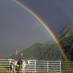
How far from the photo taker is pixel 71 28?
5372 cm

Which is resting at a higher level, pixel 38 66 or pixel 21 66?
pixel 38 66

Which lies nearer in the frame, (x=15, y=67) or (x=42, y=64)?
(x=15, y=67)

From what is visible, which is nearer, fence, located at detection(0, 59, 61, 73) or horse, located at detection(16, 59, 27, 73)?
horse, located at detection(16, 59, 27, 73)

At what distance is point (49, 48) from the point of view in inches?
2004

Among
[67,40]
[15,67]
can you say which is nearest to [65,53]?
[67,40]

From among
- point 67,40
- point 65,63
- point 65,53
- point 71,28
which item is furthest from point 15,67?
point 71,28

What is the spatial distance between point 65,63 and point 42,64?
1918 millimetres

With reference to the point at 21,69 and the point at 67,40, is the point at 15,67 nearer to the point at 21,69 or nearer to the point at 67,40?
the point at 21,69

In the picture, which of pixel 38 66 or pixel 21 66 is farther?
pixel 38 66

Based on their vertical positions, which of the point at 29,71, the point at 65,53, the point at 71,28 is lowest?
the point at 29,71

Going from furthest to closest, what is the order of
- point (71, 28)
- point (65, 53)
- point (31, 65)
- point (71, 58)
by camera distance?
point (71, 28) → point (65, 53) → point (71, 58) → point (31, 65)

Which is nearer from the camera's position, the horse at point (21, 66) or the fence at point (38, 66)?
the horse at point (21, 66)

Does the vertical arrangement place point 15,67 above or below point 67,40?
below

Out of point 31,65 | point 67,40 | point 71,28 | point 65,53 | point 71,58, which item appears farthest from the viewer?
point 71,28
